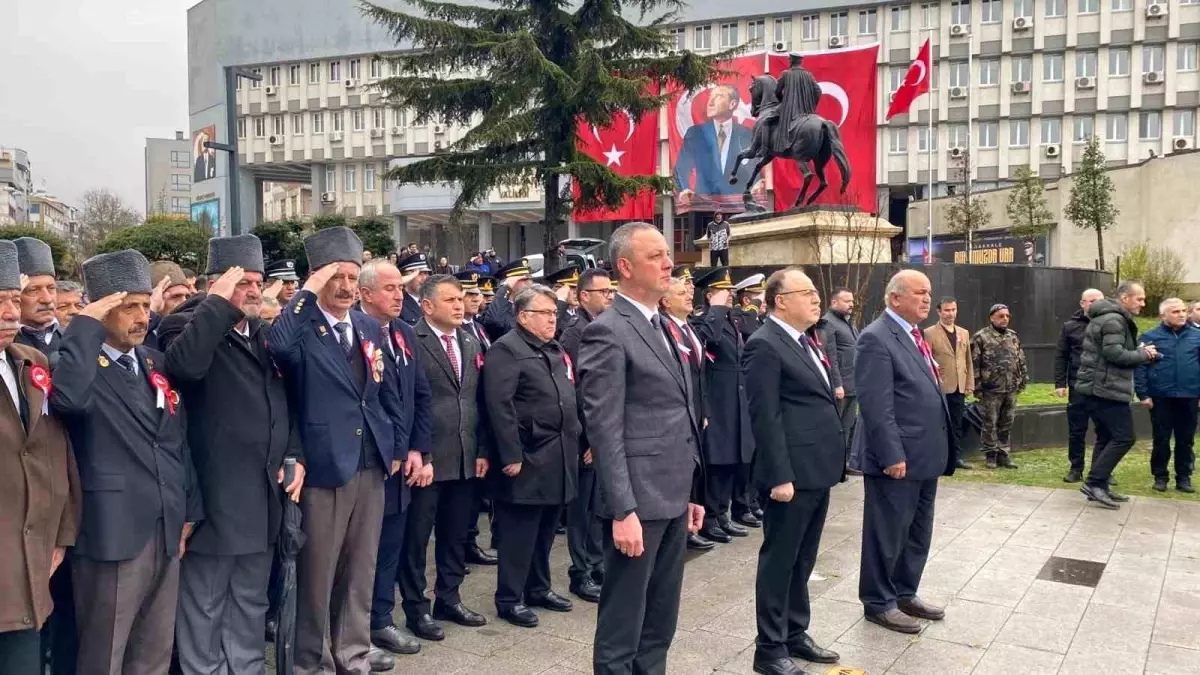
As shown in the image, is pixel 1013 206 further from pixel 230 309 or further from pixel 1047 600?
pixel 230 309

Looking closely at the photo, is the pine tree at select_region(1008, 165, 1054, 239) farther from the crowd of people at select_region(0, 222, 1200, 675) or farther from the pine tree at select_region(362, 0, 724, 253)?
the crowd of people at select_region(0, 222, 1200, 675)

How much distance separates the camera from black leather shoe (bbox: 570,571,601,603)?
554 centimetres

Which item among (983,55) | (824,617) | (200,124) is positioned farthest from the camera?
(200,124)

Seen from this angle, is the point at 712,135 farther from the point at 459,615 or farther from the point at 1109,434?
the point at 459,615

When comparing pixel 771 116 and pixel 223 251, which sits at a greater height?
pixel 771 116

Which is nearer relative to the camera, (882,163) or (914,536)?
(914,536)

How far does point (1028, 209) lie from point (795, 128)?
21619 millimetres

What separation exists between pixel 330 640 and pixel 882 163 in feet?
156

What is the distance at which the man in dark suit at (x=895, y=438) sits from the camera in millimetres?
4914

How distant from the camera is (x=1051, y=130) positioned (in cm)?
4534

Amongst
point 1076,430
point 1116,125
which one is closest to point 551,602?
point 1076,430

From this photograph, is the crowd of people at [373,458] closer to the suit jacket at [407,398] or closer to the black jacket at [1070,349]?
the suit jacket at [407,398]

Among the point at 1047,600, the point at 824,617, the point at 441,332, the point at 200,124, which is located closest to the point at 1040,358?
the point at 1047,600

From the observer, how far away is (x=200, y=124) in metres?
59.4
